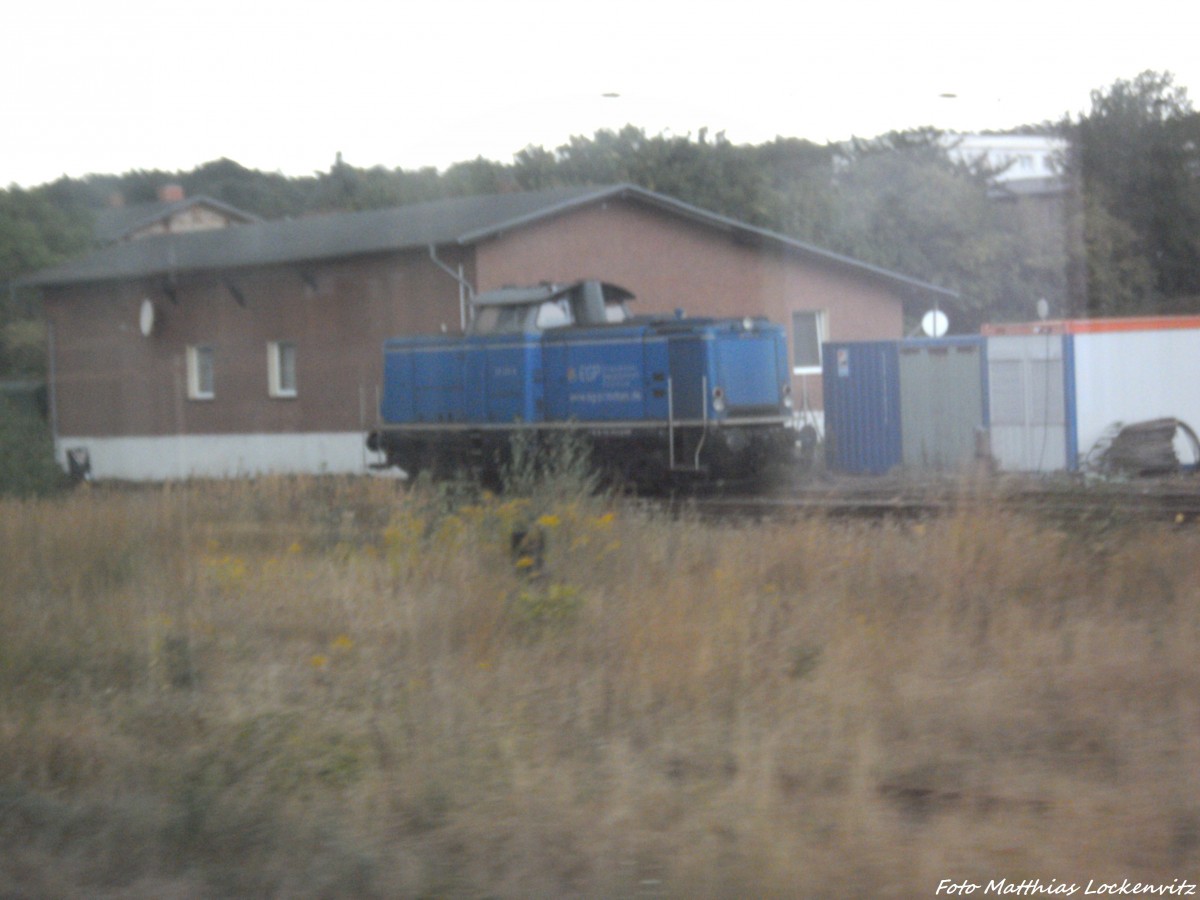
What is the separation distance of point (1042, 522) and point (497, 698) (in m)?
5.49

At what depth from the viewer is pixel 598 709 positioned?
7133 mm

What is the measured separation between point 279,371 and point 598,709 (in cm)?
2387

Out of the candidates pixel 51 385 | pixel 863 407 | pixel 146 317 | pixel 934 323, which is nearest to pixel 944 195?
pixel 934 323

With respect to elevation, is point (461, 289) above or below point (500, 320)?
above

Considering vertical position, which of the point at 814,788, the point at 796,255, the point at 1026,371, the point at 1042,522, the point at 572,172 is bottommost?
the point at 814,788

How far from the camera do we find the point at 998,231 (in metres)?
40.5

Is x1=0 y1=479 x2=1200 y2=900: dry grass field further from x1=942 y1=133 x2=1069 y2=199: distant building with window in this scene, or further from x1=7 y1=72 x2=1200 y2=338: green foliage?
x1=942 y1=133 x2=1069 y2=199: distant building with window

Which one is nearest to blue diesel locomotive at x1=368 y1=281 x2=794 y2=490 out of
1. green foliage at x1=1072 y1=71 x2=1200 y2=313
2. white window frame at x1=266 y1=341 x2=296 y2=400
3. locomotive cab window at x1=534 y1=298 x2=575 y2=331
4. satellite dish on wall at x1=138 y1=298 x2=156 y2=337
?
locomotive cab window at x1=534 y1=298 x2=575 y2=331

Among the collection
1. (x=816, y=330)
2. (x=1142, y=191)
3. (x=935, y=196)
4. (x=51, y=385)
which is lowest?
(x=51, y=385)

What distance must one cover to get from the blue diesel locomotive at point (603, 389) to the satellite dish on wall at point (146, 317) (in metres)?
7.79

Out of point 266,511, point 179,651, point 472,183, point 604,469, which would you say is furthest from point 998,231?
point 179,651

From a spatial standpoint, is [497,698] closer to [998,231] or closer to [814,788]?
[814,788]

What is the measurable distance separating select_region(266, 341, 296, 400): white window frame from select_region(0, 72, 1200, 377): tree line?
4601 mm

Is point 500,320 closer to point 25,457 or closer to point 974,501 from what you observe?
point 25,457
